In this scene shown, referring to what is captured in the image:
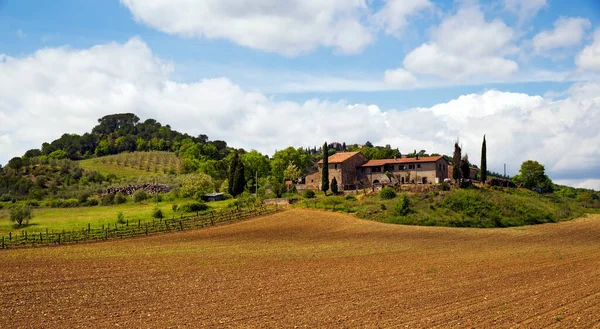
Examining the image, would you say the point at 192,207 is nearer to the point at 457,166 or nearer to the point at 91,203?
the point at 91,203

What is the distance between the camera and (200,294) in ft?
87.0

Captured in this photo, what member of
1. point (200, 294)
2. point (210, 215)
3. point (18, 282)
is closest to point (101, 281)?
point (18, 282)

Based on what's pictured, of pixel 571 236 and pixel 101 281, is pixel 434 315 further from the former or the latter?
pixel 571 236

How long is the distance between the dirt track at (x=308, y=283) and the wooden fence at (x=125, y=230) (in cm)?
479

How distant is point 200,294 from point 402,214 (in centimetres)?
4567

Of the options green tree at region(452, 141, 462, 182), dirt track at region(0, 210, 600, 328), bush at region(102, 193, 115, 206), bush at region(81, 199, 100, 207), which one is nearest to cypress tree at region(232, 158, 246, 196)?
bush at region(102, 193, 115, 206)

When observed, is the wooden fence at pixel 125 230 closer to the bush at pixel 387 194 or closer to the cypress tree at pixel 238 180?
the bush at pixel 387 194

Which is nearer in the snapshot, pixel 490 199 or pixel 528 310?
pixel 528 310

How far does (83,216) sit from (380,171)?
166 feet

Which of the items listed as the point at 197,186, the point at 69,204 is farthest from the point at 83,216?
the point at 197,186

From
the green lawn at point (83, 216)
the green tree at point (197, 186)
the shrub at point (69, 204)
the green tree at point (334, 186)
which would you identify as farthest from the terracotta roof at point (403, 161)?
the shrub at point (69, 204)

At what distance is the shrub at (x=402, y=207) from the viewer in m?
68.3

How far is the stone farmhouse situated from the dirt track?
34691mm

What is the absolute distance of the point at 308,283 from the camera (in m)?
29.4
